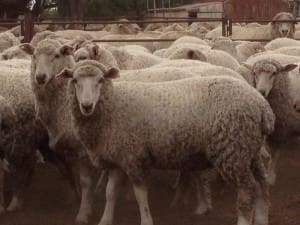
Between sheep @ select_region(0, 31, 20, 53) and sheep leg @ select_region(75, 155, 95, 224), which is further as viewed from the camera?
sheep @ select_region(0, 31, 20, 53)

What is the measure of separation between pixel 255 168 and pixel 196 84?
865mm

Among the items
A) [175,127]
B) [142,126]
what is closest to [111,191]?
[142,126]

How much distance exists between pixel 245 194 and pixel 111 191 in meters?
1.20

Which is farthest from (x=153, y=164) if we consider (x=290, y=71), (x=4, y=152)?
(x=290, y=71)

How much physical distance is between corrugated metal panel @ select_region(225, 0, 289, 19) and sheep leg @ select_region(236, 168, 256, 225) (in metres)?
26.4

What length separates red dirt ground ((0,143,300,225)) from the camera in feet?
21.4

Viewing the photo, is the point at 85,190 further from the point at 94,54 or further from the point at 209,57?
the point at 209,57

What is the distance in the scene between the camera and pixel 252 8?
32.2 meters

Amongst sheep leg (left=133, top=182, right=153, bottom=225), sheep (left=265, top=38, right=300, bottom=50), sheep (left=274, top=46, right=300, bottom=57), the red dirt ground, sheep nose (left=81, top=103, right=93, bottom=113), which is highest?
sheep nose (left=81, top=103, right=93, bottom=113)

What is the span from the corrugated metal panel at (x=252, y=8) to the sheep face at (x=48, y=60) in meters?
25.5

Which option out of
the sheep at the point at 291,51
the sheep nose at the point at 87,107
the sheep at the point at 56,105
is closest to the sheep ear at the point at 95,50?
the sheep at the point at 56,105

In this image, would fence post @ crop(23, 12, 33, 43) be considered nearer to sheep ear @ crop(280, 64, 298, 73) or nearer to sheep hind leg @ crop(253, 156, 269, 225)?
sheep ear @ crop(280, 64, 298, 73)

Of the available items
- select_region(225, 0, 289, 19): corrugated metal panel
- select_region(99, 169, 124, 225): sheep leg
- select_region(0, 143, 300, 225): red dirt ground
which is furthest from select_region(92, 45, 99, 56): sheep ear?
select_region(225, 0, 289, 19): corrugated metal panel

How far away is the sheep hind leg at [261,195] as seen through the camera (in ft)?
19.3
